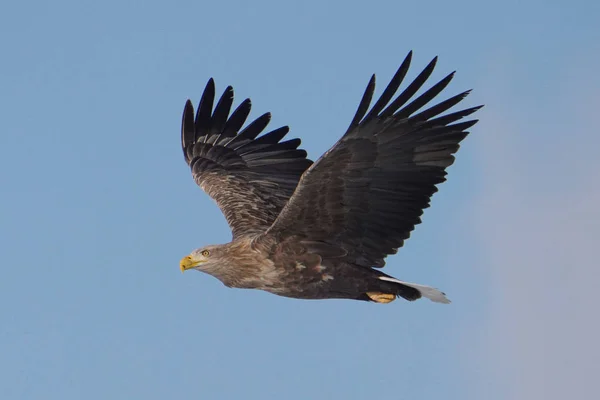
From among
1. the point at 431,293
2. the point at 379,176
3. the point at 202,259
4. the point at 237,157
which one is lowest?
the point at 431,293

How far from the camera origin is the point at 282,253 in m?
12.4

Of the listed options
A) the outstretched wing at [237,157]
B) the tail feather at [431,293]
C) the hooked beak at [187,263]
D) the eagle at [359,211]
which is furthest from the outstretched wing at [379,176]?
the outstretched wing at [237,157]

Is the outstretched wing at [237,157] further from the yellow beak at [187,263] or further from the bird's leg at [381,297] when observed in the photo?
the bird's leg at [381,297]

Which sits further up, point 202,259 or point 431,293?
point 202,259

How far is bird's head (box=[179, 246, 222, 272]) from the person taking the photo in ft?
41.7

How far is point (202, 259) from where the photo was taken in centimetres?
1279

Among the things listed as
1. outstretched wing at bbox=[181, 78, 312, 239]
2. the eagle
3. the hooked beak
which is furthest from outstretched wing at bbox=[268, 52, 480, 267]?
outstretched wing at bbox=[181, 78, 312, 239]

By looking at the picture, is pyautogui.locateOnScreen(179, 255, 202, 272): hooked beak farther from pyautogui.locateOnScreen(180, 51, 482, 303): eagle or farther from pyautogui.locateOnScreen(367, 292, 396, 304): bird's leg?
pyautogui.locateOnScreen(367, 292, 396, 304): bird's leg

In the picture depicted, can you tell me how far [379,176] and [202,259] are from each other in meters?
2.22

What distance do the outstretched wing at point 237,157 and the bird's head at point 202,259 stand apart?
1606mm

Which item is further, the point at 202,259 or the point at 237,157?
the point at 237,157

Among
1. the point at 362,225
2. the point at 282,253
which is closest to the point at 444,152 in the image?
the point at 362,225

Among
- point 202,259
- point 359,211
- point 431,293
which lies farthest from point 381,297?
point 202,259

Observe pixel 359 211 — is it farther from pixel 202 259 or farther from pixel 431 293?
pixel 202 259
